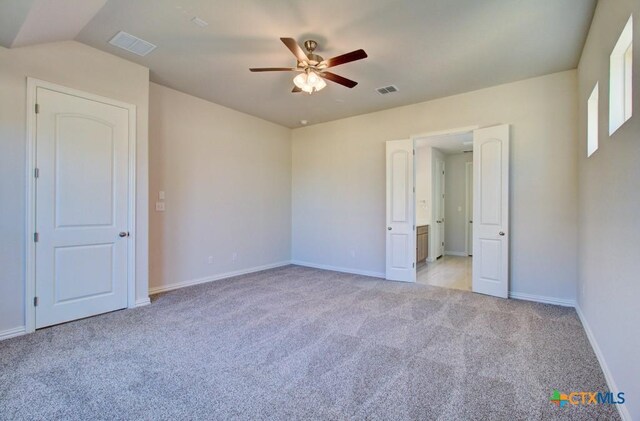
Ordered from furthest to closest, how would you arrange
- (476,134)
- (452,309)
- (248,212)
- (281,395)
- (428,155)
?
(428,155) < (248,212) < (476,134) < (452,309) < (281,395)

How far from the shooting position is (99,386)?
206 cm

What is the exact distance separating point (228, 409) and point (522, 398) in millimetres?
1913

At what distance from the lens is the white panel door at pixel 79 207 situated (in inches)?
119

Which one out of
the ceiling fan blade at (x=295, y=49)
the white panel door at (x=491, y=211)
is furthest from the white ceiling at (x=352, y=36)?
the white panel door at (x=491, y=211)

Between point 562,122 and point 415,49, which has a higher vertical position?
point 415,49

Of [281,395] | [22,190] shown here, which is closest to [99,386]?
[281,395]

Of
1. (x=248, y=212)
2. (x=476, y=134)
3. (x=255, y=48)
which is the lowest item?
(x=248, y=212)

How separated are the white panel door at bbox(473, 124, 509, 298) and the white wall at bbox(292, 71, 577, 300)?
160mm

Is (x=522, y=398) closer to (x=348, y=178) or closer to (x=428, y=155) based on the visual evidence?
(x=348, y=178)

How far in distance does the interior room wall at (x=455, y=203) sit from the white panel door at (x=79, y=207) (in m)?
7.58

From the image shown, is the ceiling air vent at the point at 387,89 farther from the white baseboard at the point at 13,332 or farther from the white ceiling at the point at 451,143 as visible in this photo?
the white baseboard at the point at 13,332

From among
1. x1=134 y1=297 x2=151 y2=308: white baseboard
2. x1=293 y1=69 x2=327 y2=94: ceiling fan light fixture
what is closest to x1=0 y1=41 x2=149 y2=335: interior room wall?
x1=134 y1=297 x2=151 y2=308: white baseboard

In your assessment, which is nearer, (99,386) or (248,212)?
Result: (99,386)
